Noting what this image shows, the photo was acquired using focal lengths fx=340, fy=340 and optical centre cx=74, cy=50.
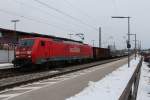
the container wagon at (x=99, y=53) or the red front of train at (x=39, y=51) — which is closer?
the red front of train at (x=39, y=51)

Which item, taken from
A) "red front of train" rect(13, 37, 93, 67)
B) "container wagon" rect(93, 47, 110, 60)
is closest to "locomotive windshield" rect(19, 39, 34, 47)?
"red front of train" rect(13, 37, 93, 67)

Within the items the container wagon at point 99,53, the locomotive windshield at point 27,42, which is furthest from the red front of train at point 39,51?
the container wagon at point 99,53

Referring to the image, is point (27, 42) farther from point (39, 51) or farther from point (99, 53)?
point (99, 53)

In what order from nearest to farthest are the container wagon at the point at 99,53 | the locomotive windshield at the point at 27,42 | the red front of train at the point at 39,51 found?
the red front of train at the point at 39,51
the locomotive windshield at the point at 27,42
the container wagon at the point at 99,53

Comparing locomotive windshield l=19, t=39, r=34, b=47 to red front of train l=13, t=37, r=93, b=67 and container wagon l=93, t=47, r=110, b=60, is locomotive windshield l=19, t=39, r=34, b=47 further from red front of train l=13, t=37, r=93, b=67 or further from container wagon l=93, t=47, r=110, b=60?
container wagon l=93, t=47, r=110, b=60

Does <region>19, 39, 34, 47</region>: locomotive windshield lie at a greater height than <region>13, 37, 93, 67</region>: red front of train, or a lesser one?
greater

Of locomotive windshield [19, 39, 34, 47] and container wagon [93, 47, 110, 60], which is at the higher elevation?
locomotive windshield [19, 39, 34, 47]

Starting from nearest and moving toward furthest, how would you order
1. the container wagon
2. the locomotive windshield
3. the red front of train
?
1. the red front of train
2. the locomotive windshield
3. the container wagon

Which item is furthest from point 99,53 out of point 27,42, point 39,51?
point 39,51

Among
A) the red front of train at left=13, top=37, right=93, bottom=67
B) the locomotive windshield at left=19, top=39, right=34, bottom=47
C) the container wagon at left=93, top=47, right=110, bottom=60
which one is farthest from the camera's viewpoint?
the container wagon at left=93, top=47, right=110, bottom=60

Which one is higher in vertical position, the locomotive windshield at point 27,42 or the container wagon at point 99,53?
the locomotive windshield at point 27,42

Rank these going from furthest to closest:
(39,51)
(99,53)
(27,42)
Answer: (99,53), (27,42), (39,51)

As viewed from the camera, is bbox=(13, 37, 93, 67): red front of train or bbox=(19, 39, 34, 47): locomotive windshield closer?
bbox=(13, 37, 93, 67): red front of train

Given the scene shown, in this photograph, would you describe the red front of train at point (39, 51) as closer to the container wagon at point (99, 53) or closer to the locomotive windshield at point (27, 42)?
the locomotive windshield at point (27, 42)
